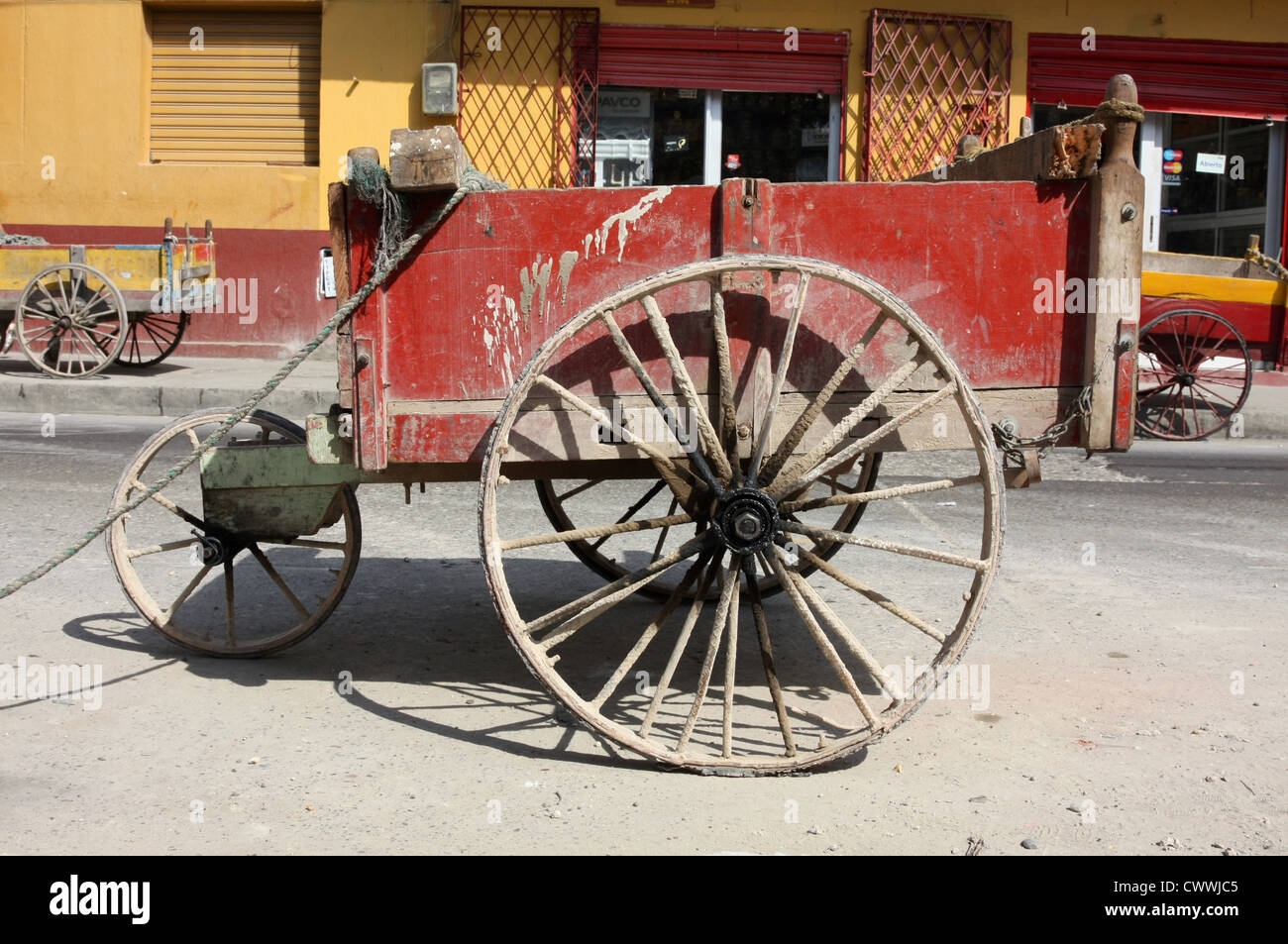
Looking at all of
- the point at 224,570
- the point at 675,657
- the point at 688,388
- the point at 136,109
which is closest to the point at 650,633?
the point at 675,657

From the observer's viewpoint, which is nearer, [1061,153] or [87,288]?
[1061,153]

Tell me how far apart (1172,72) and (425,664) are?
12092 mm

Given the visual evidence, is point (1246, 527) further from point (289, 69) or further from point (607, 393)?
point (289, 69)

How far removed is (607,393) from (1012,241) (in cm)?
122

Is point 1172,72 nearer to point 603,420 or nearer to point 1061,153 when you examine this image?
point 1061,153

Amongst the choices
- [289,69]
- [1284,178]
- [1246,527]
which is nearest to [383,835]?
[1246,527]

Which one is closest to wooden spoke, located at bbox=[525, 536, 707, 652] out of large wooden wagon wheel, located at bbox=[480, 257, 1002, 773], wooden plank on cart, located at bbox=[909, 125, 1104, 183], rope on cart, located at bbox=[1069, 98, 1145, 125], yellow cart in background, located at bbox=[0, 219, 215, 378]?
large wooden wagon wheel, located at bbox=[480, 257, 1002, 773]

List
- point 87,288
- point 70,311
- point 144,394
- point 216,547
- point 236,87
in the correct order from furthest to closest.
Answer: point 236,87 < point 87,288 < point 70,311 < point 144,394 < point 216,547

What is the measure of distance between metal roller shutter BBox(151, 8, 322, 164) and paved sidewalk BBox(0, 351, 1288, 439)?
10.0ft

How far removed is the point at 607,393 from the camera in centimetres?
359

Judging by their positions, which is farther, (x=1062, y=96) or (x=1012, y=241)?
(x=1062, y=96)

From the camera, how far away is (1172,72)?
13547mm

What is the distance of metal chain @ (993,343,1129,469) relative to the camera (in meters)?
3.67

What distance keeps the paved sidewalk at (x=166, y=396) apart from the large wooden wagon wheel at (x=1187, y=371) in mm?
288
